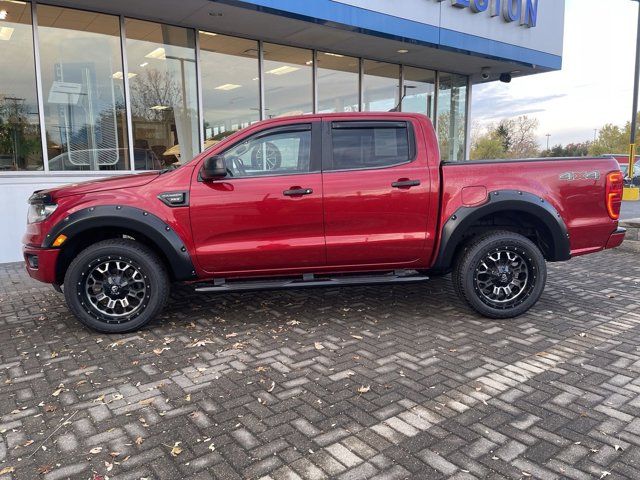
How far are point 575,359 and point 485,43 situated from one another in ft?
29.9

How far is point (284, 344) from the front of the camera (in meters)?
4.07

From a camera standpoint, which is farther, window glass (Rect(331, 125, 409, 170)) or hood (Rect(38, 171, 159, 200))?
window glass (Rect(331, 125, 409, 170))

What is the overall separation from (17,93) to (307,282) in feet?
21.6

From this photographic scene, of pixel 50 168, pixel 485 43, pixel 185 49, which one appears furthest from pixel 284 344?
pixel 485 43

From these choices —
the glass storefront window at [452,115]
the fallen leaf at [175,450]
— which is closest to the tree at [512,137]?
the glass storefront window at [452,115]

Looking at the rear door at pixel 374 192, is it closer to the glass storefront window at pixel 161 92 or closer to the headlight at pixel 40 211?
the headlight at pixel 40 211

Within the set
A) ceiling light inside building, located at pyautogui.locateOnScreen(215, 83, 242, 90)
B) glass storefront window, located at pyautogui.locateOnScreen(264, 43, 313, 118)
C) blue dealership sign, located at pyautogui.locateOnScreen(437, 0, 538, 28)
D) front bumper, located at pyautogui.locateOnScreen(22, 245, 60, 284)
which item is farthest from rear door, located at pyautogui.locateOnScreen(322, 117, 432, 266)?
blue dealership sign, located at pyautogui.locateOnScreen(437, 0, 538, 28)

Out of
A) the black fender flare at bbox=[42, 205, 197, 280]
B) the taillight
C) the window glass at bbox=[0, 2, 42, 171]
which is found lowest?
the black fender flare at bbox=[42, 205, 197, 280]

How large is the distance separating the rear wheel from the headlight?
485 mm

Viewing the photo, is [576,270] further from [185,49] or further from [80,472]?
[185,49]

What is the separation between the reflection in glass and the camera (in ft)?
26.6

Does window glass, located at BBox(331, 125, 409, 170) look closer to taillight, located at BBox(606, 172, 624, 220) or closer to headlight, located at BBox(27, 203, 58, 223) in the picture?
taillight, located at BBox(606, 172, 624, 220)

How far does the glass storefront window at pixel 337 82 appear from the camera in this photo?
11394 mm

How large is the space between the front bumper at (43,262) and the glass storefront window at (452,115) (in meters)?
11.1
